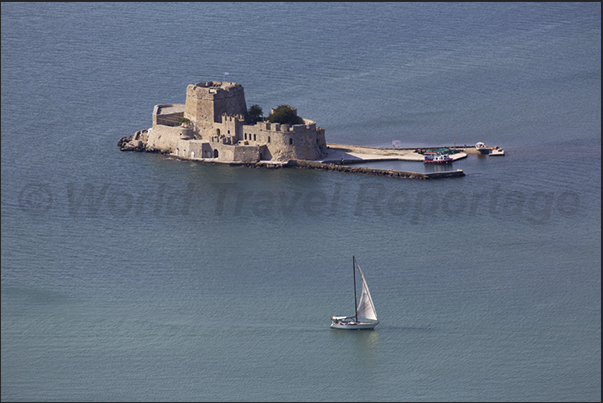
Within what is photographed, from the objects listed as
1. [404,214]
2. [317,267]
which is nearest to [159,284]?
[317,267]

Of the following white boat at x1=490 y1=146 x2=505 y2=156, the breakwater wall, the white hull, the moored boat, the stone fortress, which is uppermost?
the stone fortress

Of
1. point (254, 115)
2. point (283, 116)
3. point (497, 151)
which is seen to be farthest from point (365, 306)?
point (254, 115)

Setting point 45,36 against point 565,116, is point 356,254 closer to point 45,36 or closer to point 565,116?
point 565,116

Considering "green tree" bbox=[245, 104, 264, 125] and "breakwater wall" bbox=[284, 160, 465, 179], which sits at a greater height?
"green tree" bbox=[245, 104, 264, 125]

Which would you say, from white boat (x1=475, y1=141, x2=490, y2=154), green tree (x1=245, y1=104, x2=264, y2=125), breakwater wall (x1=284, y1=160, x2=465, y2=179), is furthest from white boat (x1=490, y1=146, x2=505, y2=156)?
green tree (x1=245, y1=104, x2=264, y2=125)

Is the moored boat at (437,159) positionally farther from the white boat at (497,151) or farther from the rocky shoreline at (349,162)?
the white boat at (497,151)

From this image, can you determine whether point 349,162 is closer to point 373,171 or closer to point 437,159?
point 373,171

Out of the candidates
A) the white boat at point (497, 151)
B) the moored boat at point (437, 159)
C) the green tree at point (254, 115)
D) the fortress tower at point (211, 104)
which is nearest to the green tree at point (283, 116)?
the green tree at point (254, 115)

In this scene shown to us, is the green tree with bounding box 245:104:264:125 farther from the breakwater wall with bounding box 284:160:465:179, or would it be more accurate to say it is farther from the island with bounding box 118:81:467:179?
the breakwater wall with bounding box 284:160:465:179
